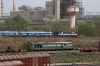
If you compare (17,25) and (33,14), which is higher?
(33,14)

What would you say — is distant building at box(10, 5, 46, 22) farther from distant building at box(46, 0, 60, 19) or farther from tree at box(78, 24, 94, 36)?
tree at box(78, 24, 94, 36)

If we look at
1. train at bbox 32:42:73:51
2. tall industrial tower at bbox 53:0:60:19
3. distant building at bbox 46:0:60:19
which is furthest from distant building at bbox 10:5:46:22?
train at bbox 32:42:73:51

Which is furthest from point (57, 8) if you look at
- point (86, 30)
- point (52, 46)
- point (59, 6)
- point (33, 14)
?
Answer: point (52, 46)

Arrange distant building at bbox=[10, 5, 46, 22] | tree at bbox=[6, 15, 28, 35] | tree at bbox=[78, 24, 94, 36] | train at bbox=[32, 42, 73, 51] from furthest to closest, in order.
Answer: distant building at bbox=[10, 5, 46, 22]
tree at bbox=[6, 15, 28, 35]
tree at bbox=[78, 24, 94, 36]
train at bbox=[32, 42, 73, 51]

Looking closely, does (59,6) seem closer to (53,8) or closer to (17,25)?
(53,8)

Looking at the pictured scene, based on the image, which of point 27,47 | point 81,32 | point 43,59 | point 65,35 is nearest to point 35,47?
point 27,47

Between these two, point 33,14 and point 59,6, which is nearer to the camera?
point 59,6

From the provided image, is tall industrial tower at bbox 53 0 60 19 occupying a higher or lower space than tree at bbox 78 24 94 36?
higher

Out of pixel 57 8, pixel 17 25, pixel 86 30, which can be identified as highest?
pixel 57 8

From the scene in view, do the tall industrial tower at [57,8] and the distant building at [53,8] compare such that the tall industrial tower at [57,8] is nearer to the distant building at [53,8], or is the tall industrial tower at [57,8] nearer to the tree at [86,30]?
the distant building at [53,8]

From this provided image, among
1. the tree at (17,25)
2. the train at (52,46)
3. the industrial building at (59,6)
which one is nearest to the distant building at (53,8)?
the industrial building at (59,6)

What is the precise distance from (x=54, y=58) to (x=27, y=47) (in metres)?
6.48

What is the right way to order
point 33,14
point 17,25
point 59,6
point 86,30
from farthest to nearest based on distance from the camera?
point 33,14
point 59,6
point 17,25
point 86,30

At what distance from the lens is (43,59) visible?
62.3ft
